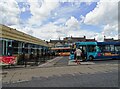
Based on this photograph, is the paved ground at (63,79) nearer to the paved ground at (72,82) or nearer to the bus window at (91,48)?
the paved ground at (72,82)

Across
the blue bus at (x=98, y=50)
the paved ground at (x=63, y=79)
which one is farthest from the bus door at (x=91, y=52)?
the paved ground at (x=63, y=79)

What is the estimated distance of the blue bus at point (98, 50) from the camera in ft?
116

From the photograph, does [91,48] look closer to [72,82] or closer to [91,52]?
[91,52]

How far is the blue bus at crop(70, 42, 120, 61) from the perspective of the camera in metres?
35.2

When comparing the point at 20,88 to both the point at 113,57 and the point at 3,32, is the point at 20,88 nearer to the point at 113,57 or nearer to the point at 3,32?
the point at 3,32

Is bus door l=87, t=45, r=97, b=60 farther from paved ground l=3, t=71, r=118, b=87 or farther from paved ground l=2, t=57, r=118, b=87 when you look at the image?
paved ground l=3, t=71, r=118, b=87

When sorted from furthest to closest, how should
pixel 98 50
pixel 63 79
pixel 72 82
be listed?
pixel 98 50 → pixel 63 79 → pixel 72 82

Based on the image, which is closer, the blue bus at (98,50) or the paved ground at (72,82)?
the paved ground at (72,82)

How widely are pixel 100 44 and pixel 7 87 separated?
2704 cm

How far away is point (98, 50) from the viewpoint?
35.8 metres

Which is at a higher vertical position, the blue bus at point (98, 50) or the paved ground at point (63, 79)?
the blue bus at point (98, 50)

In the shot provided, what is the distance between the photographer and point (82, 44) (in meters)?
35.2

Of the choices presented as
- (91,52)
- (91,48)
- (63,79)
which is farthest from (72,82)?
A: (91,48)

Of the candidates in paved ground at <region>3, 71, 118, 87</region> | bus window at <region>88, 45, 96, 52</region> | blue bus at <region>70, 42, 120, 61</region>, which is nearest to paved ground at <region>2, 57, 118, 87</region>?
paved ground at <region>3, 71, 118, 87</region>
